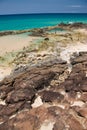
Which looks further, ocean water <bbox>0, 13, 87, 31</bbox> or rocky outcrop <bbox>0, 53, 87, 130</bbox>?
ocean water <bbox>0, 13, 87, 31</bbox>

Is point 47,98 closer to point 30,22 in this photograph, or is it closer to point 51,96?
point 51,96

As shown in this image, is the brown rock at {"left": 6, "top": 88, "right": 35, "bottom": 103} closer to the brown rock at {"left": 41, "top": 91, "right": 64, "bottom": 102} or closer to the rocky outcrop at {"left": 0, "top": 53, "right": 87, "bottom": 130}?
the rocky outcrop at {"left": 0, "top": 53, "right": 87, "bottom": 130}

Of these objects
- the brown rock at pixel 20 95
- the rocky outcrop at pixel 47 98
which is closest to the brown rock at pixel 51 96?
the rocky outcrop at pixel 47 98

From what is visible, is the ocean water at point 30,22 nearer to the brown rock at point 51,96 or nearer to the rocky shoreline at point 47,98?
the rocky shoreline at point 47,98

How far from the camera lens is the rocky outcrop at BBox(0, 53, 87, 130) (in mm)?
8132

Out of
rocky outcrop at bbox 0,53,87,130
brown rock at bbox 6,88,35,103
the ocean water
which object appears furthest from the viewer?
the ocean water

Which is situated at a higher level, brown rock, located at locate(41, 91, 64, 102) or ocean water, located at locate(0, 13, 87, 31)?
brown rock, located at locate(41, 91, 64, 102)

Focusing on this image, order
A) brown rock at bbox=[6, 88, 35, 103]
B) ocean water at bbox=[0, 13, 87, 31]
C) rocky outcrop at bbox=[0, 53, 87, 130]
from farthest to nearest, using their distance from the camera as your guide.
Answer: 1. ocean water at bbox=[0, 13, 87, 31]
2. brown rock at bbox=[6, 88, 35, 103]
3. rocky outcrop at bbox=[0, 53, 87, 130]

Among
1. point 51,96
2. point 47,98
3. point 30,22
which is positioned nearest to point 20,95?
point 47,98

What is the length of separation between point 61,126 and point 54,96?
2449mm

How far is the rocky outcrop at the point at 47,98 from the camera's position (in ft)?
26.7

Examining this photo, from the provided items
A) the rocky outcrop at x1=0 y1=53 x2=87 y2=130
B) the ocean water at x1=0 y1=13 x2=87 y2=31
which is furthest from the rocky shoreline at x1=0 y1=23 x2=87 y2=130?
the ocean water at x1=0 y1=13 x2=87 y2=31

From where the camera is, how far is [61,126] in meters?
7.82

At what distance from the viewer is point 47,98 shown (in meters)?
10.2
